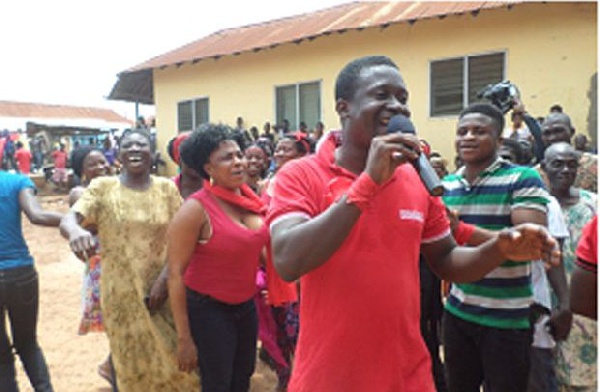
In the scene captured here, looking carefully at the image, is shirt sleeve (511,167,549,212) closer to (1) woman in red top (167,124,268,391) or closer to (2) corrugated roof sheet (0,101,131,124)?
(1) woman in red top (167,124,268,391)

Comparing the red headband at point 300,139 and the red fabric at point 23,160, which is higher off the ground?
the red headband at point 300,139

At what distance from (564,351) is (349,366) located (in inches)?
89.5

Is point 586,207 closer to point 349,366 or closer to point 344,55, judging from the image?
point 349,366

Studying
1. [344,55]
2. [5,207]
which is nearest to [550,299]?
[5,207]

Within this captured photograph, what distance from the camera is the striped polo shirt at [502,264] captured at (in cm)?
262

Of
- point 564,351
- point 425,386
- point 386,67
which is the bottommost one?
point 564,351

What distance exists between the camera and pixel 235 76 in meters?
13.7

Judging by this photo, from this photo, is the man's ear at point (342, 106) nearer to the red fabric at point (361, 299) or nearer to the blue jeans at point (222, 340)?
the red fabric at point (361, 299)

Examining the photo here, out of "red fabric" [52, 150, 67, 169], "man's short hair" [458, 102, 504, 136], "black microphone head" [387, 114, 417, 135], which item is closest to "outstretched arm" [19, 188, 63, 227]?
"black microphone head" [387, 114, 417, 135]

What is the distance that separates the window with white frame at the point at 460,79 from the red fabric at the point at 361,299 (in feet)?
28.4

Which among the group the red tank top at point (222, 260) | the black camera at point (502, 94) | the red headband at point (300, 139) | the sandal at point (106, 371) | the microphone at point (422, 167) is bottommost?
the sandal at point (106, 371)

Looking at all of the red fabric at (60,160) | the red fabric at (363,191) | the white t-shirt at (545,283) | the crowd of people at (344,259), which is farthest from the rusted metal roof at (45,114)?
the red fabric at (363,191)

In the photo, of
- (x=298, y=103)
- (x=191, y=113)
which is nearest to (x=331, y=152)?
(x=298, y=103)

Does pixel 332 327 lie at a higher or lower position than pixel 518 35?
lower
